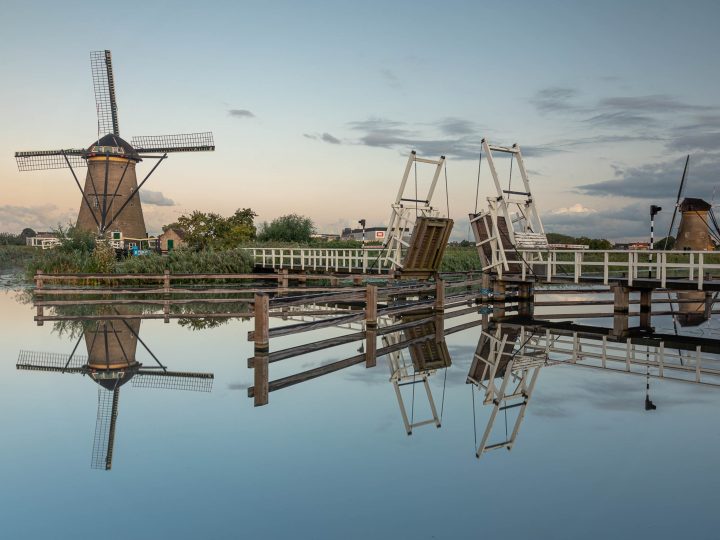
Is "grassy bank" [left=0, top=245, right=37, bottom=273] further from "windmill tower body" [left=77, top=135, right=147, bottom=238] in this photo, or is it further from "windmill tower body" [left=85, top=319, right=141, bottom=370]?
"windmill tower body" [left=85, top=319, right=141, bottom=370]

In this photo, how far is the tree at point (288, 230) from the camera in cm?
5078

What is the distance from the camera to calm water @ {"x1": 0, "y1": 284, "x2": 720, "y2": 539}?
5.09 metres

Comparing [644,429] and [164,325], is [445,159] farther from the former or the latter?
[644,429]

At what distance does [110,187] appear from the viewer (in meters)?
46.3

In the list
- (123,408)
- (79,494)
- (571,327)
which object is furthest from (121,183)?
(79,494)

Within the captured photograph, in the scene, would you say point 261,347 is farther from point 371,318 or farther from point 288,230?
point 288,230

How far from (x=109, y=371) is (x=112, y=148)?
130ft

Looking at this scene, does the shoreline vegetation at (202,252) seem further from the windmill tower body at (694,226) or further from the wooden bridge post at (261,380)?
the wooden bridge post at (261,380)

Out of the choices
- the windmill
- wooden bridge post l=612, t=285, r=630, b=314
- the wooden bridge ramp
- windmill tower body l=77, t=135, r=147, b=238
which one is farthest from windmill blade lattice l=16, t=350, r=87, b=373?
windmill tower body l=77, t=135, r=147, b=238

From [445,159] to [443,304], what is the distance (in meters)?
6.99

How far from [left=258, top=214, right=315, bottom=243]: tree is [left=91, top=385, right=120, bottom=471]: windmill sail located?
40996 millimetres

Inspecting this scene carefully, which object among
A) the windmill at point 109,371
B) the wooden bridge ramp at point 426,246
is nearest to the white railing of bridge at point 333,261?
the wooden bridge ramp at point 426,246

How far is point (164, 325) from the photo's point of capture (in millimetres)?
17547

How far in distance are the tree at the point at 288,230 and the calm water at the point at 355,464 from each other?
40586mm
